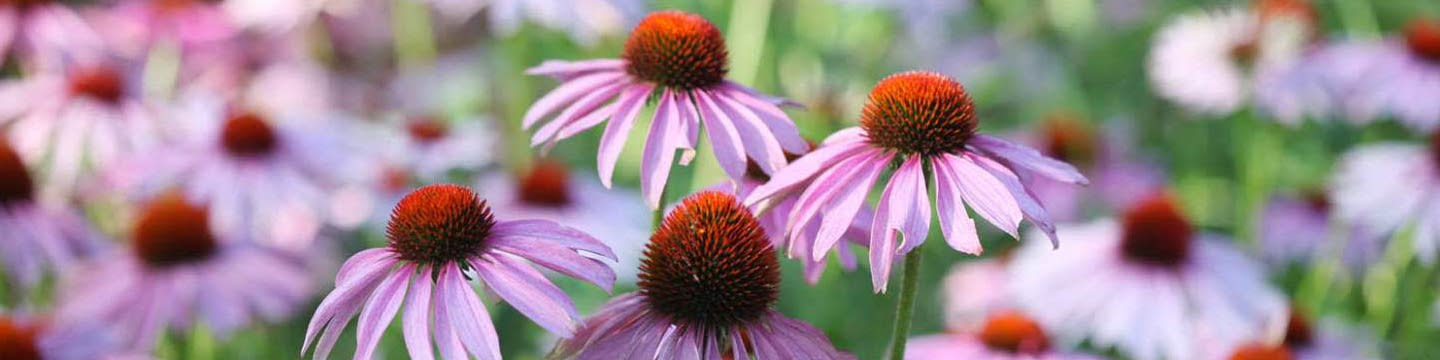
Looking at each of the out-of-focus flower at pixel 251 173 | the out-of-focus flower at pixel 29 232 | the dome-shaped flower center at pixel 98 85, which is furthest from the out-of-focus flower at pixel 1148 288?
the dome-shaped flower center at pixel 98 85

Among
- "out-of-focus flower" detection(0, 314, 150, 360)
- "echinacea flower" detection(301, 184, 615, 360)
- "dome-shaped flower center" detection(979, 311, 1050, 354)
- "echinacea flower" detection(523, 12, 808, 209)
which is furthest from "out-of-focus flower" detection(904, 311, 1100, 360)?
"out-of-focus flower" detection(0, 314, 150, 360)

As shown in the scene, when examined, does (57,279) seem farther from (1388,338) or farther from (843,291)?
(1388,338)

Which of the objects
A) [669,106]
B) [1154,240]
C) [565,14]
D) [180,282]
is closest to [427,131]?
[565,14]

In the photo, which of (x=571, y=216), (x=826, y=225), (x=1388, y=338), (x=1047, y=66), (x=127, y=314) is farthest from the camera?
(x=1047, y=66)

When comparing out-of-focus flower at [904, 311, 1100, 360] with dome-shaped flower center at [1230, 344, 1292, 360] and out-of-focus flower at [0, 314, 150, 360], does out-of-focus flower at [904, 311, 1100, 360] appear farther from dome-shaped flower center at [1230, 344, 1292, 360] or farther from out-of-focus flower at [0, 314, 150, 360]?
out-of-focus flower at [0, 314, 150, 360]

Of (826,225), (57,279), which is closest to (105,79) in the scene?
(57,279)
